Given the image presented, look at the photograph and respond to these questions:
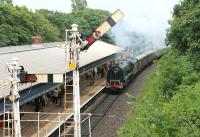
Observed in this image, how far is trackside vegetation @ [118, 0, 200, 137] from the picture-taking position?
12.0 metres

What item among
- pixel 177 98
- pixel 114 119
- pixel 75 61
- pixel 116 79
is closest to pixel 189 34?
pixel 114 119

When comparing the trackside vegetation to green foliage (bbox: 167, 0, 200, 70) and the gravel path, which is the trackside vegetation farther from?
the gravel path

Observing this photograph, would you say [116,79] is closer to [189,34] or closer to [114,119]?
[114,119]

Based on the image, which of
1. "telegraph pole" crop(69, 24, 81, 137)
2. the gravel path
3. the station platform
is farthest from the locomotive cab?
"telegraph pole" crop(69, 24, 81, 137)

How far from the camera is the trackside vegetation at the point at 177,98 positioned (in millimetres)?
12016

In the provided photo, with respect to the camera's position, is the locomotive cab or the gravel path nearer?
the gravel path

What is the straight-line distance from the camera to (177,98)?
567 inches

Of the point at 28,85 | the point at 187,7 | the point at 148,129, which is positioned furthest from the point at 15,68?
the point at 187,7

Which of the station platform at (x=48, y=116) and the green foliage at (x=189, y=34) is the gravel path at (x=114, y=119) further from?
the green foliage at (x=189, y=34)

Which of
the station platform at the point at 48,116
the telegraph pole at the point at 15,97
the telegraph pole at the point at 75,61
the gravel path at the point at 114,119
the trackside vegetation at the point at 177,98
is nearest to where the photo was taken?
the telegraph pole at the point at 15,97

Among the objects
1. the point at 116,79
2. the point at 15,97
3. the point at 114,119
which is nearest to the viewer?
the point at 15,97

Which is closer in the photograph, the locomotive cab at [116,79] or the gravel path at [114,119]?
the gravel path at [114,119]

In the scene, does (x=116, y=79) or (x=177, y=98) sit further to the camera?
(x=116, y=79)

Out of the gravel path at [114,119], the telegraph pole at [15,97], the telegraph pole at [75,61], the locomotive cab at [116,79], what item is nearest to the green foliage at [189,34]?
the gravel path at [114,119]
